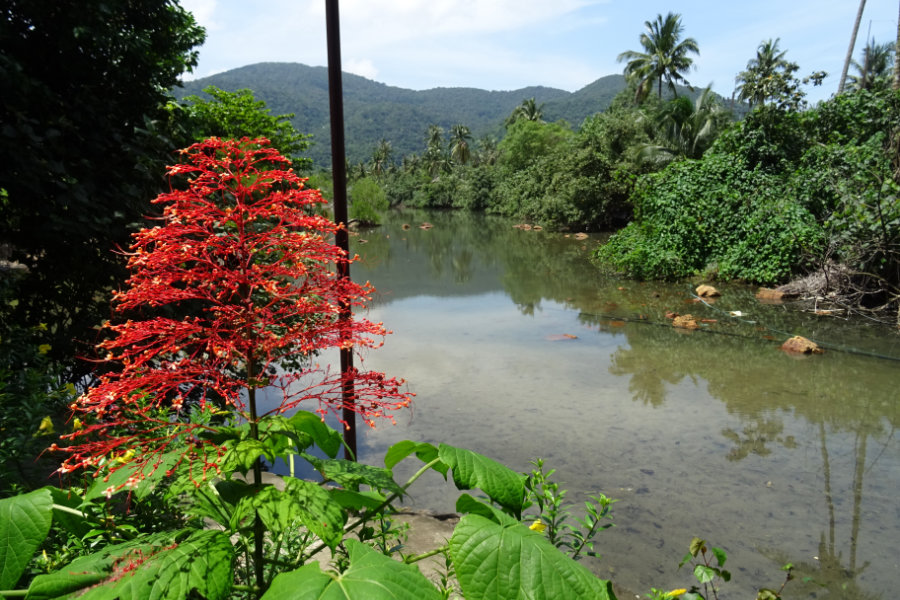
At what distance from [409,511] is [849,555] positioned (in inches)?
107

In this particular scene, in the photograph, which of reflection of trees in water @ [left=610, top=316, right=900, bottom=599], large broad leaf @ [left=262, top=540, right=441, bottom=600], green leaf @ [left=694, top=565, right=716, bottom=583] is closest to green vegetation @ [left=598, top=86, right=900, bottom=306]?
reflection of trees in water @ [left=610, top=316, right=900, bottom=599]

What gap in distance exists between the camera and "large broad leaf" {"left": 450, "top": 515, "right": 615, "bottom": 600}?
950mm

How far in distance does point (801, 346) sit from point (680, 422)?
3.04 meters

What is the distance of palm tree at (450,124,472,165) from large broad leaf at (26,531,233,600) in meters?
64.3

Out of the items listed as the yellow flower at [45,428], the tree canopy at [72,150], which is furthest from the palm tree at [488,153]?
the yellow flower at [45,428]

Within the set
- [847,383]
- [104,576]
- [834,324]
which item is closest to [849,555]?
[847,383]

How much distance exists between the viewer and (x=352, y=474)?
1.15 metres

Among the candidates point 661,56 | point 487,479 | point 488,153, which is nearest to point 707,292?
point 487,479

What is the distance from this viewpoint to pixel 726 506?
3.81 m

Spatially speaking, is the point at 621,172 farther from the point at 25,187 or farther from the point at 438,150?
the point at 438,150

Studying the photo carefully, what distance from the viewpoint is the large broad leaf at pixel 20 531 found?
961 millimetres

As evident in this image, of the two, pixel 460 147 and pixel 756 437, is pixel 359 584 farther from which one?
pixel 460 147

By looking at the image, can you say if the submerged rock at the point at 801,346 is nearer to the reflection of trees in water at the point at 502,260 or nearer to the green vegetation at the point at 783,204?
the green vegetation at the point at 783,204

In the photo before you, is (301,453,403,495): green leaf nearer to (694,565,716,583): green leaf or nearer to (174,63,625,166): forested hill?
(694,565,716,583): green leaf
